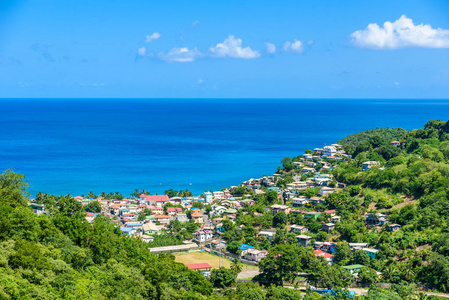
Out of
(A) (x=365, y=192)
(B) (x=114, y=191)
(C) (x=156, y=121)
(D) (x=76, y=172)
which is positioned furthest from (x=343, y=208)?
(C) (x=156, y=121)

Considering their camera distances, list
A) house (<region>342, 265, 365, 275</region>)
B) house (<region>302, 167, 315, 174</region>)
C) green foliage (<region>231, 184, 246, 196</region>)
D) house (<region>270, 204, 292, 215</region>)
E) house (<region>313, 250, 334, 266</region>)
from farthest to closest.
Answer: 1. house (<region>302, 167, 315, 174</region>)
2. green foliage (<region>231, 184, 246, 196</region>)
3. house (<region>270, 204, 292, 215</region>)
4. house (<region>313, 250, 334, 266</region>)
5. house (<region>342, 265, 365, 275</region>)

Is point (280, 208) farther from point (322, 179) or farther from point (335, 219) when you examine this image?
point (322, 179)

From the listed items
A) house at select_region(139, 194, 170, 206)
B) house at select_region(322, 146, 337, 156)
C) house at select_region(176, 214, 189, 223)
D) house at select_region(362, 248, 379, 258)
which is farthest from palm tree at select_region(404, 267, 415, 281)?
house at select_region(322, 146, 337, 156)

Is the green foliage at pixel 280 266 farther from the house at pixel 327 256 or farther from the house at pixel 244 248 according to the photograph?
the house at pixel 244 248

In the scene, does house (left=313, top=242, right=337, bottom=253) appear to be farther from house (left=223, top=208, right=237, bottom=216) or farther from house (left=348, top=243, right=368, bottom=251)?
house (left=223, top=208, right=237, bottom=216)

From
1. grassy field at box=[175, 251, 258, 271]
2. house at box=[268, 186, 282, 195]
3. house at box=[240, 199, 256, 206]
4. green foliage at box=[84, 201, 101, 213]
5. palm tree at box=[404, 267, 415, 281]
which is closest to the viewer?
palm tree at box=[404, 267, 415, 281]

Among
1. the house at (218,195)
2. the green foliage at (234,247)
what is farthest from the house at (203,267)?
the house at (218,195)

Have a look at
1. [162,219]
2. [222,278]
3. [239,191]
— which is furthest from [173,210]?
[222,278]
